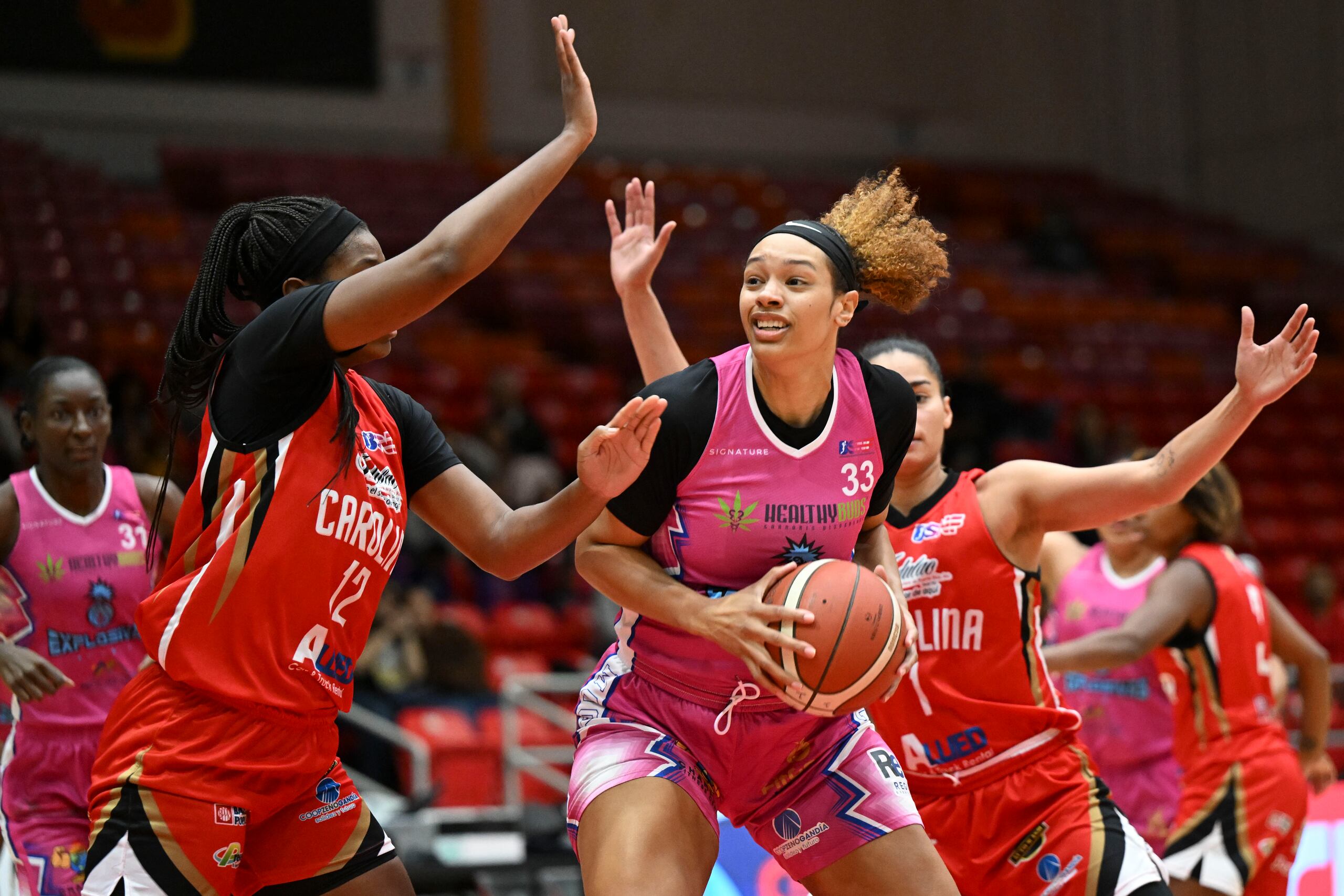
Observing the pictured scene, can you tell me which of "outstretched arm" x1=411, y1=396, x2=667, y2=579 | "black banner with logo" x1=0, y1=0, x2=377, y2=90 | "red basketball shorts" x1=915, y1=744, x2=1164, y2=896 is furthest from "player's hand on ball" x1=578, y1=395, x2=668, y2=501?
"black banner with logo" x1=0, y1=0, x2=377, y2=90

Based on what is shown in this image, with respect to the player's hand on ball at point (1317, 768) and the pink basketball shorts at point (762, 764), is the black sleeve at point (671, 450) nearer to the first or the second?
the pink basketball shorts at point (762, 764)

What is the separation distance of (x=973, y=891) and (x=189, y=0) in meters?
15.1

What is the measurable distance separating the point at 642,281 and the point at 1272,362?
1830 millimetres

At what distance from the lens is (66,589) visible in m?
4.36

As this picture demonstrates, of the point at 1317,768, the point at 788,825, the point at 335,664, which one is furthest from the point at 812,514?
the point at 1317,768

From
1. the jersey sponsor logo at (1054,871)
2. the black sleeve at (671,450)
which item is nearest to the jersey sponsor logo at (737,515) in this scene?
the black sleeve at (671,450)

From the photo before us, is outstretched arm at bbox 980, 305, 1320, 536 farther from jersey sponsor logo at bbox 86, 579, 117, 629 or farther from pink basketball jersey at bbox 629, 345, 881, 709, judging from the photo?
jersey sponsor logo at bbox 86, 579, 117, 629

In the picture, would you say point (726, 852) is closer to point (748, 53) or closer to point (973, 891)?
point (973, 891)

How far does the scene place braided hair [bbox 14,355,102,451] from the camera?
4492 millimetres

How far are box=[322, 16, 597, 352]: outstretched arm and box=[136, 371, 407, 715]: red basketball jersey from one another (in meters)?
0.33

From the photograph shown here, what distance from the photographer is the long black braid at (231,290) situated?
10.1ft

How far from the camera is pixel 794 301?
338 cm

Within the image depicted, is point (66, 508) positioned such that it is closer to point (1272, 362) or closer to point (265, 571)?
point (265, 571)

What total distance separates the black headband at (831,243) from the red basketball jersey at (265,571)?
113 centimetres
